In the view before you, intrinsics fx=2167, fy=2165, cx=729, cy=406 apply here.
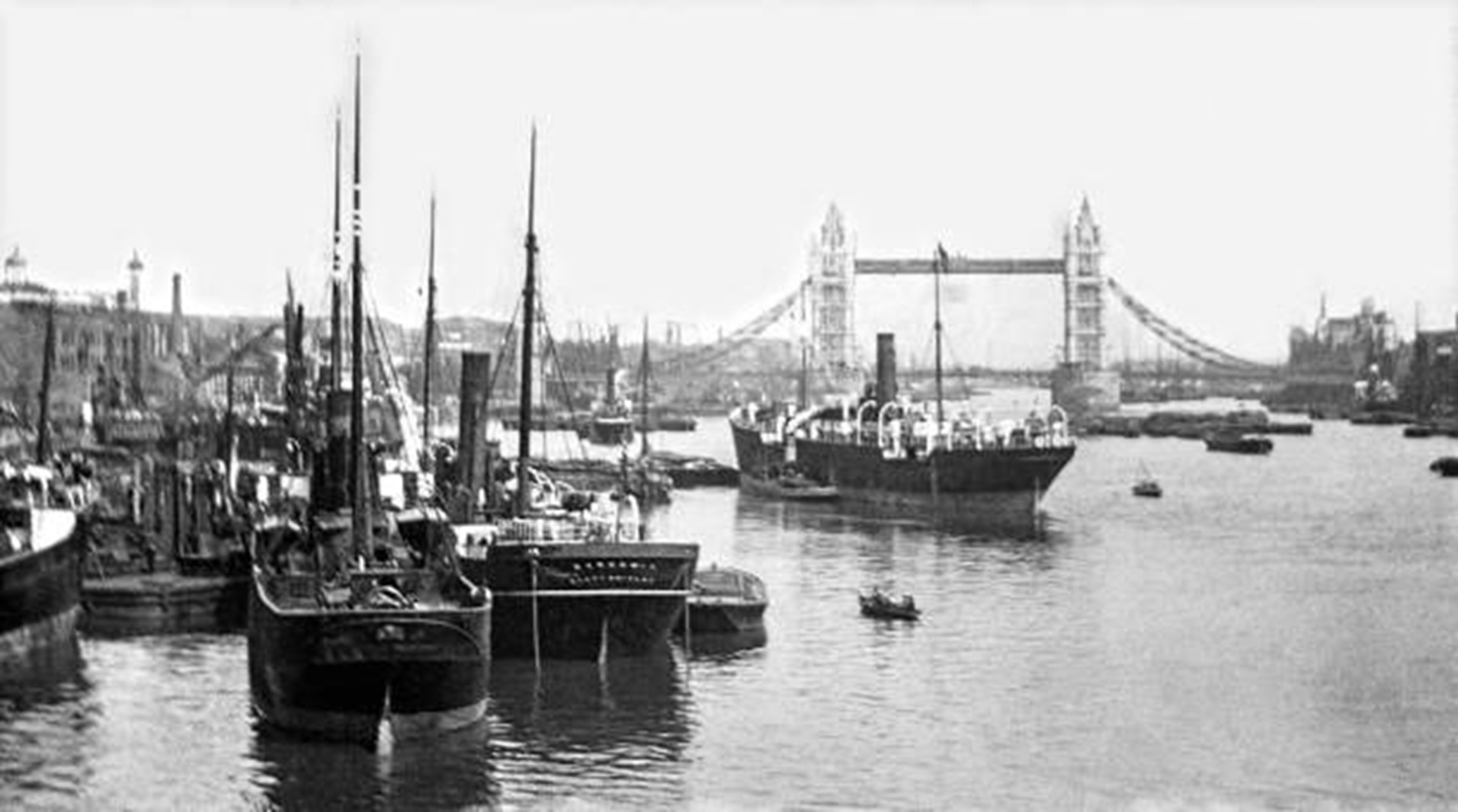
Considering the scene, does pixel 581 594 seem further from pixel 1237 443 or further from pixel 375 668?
pixel 1237 443

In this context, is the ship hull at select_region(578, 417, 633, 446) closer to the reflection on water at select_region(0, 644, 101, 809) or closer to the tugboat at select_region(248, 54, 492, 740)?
the reflection on water at select_region(0, 644, 101, 809)

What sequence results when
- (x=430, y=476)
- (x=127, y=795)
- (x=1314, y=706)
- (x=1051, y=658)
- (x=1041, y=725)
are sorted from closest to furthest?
(x=127, y=795) → (x=1041, y=725) → (x=1314, y=706) → (x=1051, y=658) → (x=430, y=476)

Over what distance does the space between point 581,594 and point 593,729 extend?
4.45 meters

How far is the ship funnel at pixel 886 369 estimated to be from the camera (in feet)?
325

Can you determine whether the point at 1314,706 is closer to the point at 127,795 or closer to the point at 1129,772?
the point at 1129,772

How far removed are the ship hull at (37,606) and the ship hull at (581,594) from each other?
7098mm

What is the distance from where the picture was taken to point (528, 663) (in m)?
36.1

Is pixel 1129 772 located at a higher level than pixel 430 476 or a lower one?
lower

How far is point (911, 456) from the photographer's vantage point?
85.0 m

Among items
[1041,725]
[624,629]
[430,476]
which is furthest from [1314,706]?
[430,476]

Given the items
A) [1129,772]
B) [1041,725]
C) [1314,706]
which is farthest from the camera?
[1314,706]

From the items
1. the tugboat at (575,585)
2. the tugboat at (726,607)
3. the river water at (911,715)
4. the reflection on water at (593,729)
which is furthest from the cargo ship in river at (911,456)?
the reflection on water at (593,729)

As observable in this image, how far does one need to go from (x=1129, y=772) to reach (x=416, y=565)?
1202cm

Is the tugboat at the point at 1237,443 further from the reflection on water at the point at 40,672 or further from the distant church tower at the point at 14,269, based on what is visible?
the reflection on water at the point at 40,672
